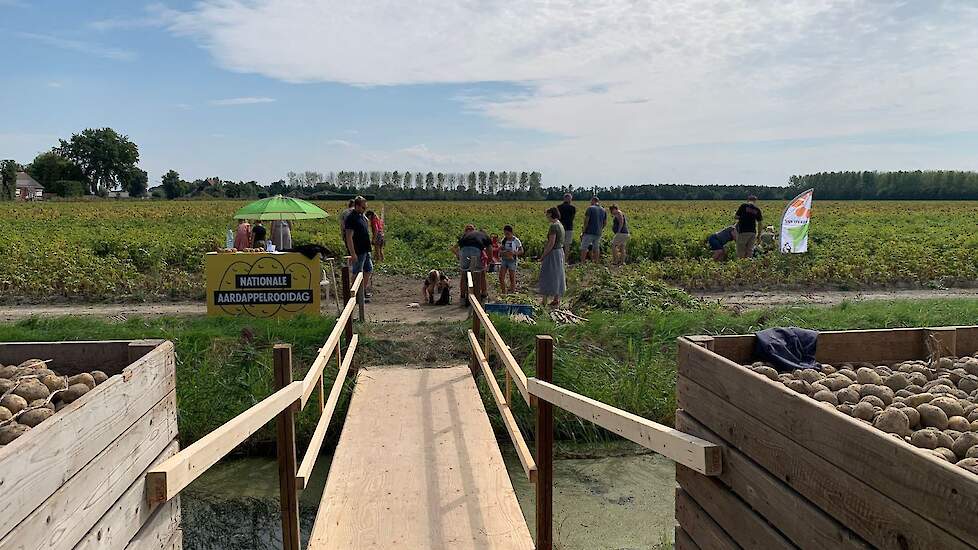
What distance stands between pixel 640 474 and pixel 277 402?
13.4 ft

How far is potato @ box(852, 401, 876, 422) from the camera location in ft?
9.43

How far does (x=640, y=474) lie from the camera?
7035 millimetres

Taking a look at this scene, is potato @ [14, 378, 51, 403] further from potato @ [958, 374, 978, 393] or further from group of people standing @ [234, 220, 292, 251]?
group of people standing @ [234, 220, 292, 251]

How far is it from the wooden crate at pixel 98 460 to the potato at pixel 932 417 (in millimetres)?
2839

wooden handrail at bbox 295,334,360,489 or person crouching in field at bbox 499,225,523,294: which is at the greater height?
person crouching in field at bbox 499,225,523,294

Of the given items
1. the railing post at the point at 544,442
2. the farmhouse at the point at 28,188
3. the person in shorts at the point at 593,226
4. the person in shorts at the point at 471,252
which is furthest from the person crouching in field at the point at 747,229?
the farmhouse at the point at 28,188

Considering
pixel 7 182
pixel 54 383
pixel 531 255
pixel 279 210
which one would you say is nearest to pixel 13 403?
pixel 54 383

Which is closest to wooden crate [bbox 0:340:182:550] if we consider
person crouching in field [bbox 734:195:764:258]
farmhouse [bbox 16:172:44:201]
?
person crouching in field [bbox 734:195:764:258]

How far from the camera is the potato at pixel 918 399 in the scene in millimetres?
2988

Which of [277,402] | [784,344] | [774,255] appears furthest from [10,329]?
[774,255]

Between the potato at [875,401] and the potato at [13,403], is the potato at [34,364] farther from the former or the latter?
the potato at [875,401]

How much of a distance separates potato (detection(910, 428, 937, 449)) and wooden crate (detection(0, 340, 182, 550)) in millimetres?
2635

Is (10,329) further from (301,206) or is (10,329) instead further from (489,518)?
(489,518)

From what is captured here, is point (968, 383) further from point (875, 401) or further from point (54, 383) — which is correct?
point (54, 383)
